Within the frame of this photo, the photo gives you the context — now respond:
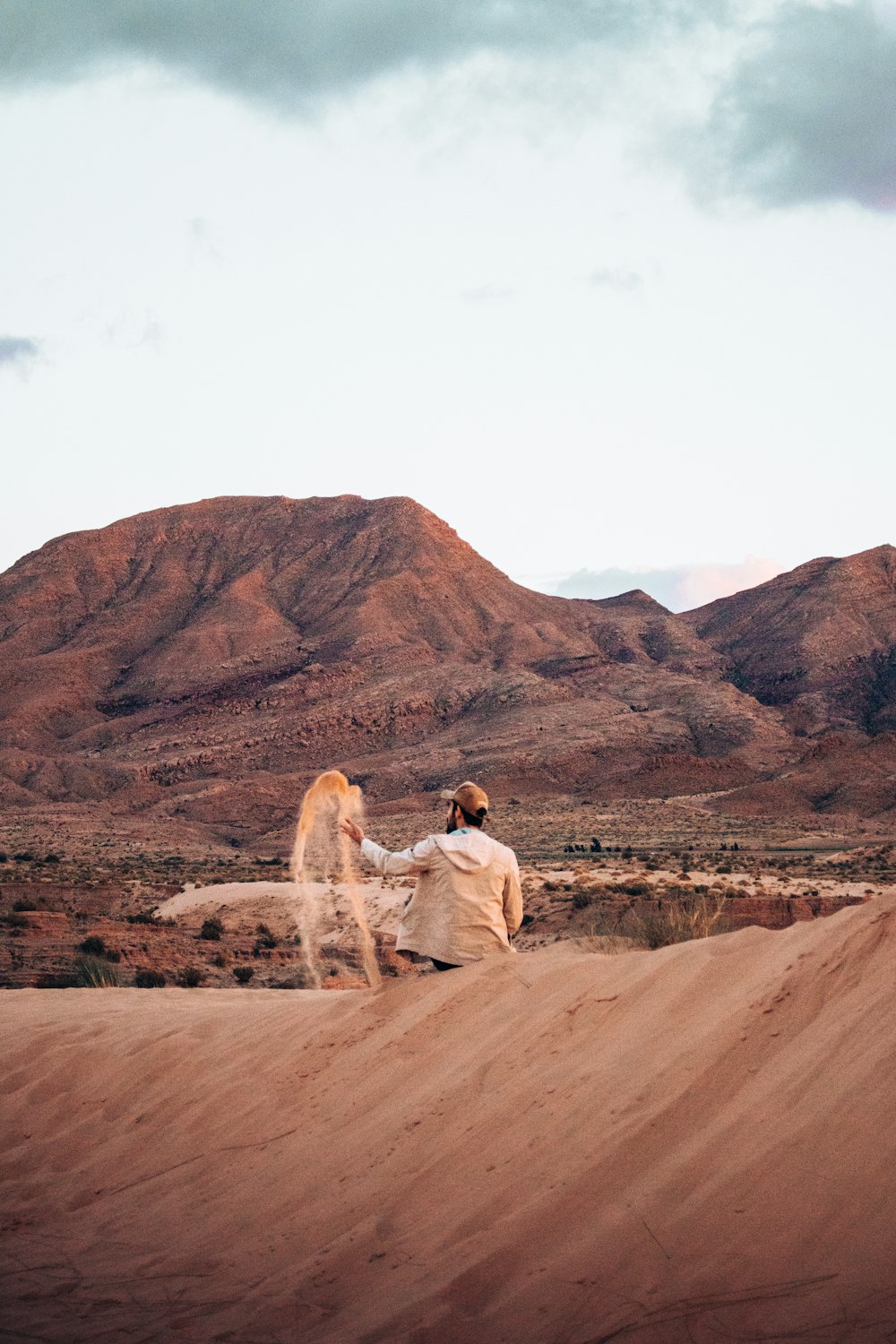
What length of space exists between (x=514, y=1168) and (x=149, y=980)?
13.2m

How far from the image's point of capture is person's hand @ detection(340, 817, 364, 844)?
8.88m

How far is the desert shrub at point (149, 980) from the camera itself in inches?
712

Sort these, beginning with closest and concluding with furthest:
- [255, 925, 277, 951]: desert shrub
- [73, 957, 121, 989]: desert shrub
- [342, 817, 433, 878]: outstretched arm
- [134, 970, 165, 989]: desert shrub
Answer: [342, 817, 433, 878]: outstretched arm
[73, 957, 121, 989]: desert shrub
[134, 970, 165, 989]: desert shrub
[255, 925, 277, 951]: desert shrub

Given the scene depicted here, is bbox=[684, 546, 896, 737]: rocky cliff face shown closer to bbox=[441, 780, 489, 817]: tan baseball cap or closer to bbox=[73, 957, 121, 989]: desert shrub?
bbox=[73, 957, 121, 989]: desert shrub

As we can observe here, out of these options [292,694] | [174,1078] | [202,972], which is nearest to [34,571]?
[292,694]

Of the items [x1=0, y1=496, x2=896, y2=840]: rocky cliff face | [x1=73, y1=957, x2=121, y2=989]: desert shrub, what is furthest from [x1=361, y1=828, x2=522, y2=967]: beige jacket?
[x1=0, y1=496, x2=896, y2=840]: rocky cliff face

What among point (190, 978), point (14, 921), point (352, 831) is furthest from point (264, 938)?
point (352, 831)

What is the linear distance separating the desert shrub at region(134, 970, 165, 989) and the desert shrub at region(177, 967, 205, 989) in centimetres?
33

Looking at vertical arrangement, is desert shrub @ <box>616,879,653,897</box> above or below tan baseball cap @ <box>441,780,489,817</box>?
below

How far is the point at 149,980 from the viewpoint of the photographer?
18266 millimetres

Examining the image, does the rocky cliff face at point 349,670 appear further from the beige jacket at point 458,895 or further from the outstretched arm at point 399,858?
the outstretched arm at point 399,858

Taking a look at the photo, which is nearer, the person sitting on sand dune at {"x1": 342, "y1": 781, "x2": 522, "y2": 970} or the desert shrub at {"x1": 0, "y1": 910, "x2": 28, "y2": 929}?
the person sitting on sand dune at {"x1": 342, "y1": 781, "x2": 522, "y2": 970}

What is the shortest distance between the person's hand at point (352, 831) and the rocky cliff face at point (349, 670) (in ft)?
215

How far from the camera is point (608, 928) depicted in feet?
47.2
